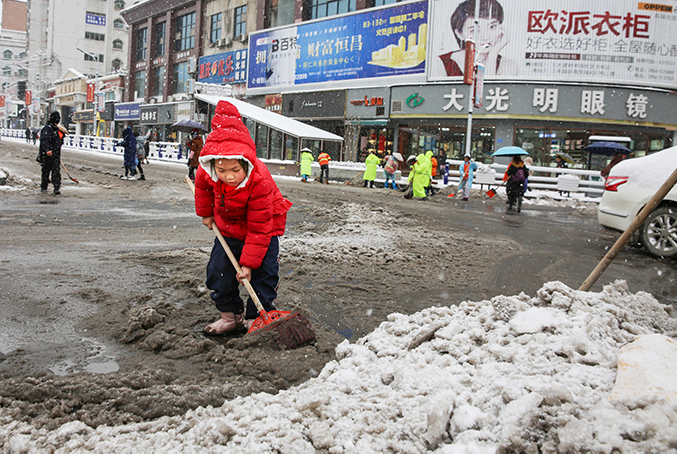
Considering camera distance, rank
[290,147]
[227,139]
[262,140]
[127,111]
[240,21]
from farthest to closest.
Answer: [127,111] → [240,21] → [262,140] → [290,147] → [227,139]

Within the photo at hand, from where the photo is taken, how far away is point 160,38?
43.8 metres

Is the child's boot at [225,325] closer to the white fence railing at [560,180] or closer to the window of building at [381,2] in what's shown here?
the white fence railing at [560,180]

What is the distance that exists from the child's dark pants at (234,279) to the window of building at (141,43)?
48.3 meters

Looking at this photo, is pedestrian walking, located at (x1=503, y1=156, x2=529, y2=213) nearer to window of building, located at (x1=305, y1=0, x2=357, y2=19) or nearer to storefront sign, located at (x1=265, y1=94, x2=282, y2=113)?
window of building, located at (x1=305, y1=0, x2=357, y2=19)

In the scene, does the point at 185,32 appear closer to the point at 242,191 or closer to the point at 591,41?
the point at 591,41

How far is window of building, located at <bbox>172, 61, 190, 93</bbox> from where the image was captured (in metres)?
40.1

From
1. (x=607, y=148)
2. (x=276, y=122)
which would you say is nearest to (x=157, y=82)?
(x=276, y=122)

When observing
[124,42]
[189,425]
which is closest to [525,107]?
[189,425]

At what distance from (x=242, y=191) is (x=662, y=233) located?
6.30 m

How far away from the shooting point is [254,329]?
3.25m

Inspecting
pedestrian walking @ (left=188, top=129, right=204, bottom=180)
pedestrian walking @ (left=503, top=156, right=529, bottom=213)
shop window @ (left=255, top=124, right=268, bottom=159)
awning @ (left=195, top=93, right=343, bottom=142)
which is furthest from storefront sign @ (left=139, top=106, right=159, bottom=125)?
pedestrian walking @ (left=503, top=156, right=529, bottom=213)

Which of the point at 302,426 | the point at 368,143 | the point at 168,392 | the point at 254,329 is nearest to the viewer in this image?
the point at 302,426

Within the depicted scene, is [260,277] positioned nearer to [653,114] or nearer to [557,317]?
[557,317]

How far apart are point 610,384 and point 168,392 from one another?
6.77ft
